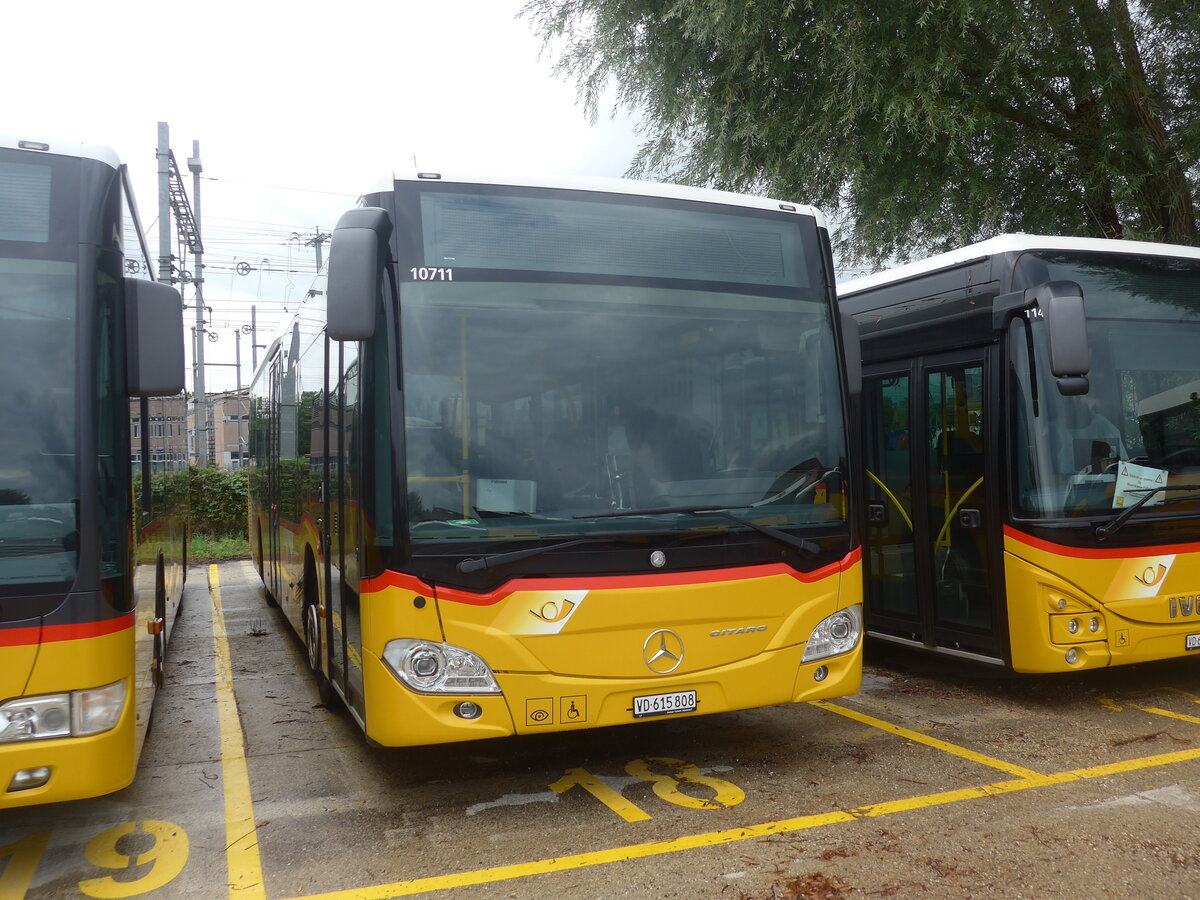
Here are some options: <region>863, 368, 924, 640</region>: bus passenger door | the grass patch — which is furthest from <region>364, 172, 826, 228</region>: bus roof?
the grass patch

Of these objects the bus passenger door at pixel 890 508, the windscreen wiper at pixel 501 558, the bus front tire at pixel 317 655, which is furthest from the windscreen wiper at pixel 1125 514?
the bus front tire at pixel 317 655

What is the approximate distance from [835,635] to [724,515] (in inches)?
38.4

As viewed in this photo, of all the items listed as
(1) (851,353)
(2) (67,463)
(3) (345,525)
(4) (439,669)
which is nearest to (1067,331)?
(1) (851,353)

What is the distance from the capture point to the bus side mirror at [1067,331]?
222 inches

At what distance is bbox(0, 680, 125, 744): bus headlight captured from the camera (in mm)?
3805

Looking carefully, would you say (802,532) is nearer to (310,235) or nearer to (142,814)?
(142,814)

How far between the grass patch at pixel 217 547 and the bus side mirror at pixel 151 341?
15.1 meters

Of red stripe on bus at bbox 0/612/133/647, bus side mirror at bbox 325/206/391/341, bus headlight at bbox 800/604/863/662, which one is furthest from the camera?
bus headlight at bbox 800/604/863/662

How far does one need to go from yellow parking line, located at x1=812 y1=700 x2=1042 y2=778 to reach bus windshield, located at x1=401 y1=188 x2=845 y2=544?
1.63 metres

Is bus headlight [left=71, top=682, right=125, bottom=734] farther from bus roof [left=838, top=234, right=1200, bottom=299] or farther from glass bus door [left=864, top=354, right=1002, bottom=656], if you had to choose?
bus roof [left=838, top=234, right=1200, bottom=299]

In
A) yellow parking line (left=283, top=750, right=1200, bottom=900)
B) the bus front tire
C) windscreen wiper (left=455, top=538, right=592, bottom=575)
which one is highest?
windscreen wiper (left=455, top=538, right=592, bottom=575)

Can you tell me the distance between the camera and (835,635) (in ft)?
17.4

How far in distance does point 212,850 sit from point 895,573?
5.07 metres

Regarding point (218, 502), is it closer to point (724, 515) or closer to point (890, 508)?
point (890, 508)
